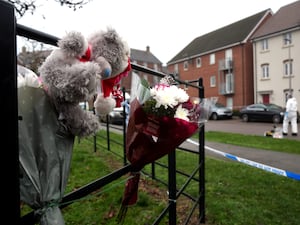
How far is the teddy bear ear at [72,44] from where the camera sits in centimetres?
88

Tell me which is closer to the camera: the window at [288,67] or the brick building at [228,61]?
the window at [288,67]

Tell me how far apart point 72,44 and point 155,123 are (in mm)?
588

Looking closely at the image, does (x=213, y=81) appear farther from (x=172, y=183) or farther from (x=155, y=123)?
(x=155, y=123)

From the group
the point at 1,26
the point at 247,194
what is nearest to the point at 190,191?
the point at 247,194

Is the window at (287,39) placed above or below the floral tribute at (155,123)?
above

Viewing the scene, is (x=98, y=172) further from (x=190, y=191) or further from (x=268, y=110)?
(x=268, y=110)

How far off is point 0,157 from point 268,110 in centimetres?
2215

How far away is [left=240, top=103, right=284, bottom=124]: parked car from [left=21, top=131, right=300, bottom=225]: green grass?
16.3m

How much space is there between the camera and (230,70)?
34.8 m

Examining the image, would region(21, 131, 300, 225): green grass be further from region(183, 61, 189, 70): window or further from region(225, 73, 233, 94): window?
region(183, 61, 189, 70): window

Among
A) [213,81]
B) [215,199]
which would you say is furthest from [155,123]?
[213,81]

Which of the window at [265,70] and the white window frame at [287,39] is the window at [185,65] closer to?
the window at [265,70]

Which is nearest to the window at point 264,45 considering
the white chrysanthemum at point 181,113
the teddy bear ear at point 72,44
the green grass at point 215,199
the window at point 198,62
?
the window at point 198,62

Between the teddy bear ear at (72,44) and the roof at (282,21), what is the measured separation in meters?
30.2
